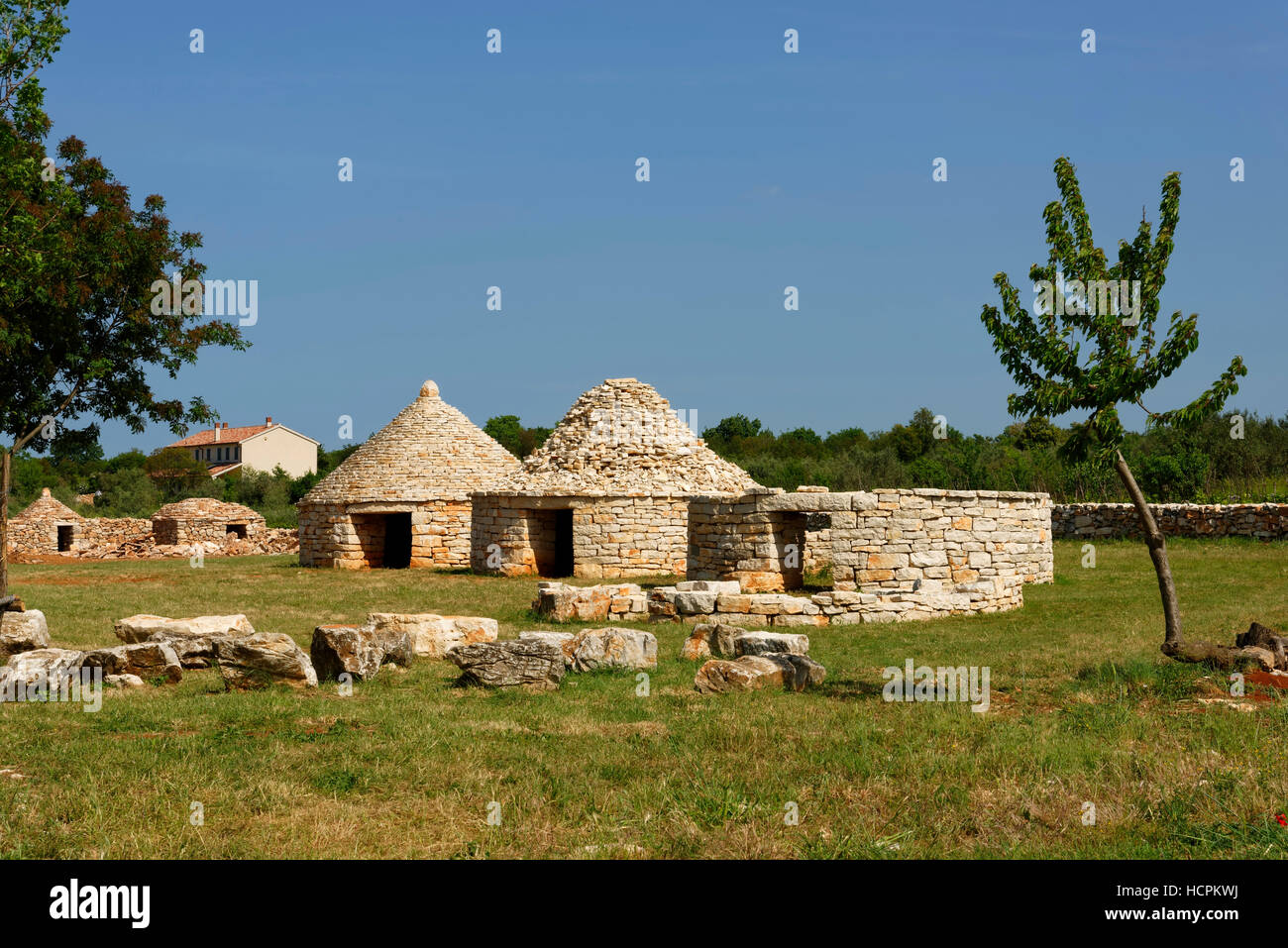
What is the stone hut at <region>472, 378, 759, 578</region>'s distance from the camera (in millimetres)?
23234

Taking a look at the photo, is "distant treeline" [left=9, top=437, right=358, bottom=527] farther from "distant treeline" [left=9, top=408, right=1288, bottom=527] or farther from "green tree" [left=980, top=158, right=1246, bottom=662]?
"green tree" [left=980, top=158, right=1246, bottom=662]

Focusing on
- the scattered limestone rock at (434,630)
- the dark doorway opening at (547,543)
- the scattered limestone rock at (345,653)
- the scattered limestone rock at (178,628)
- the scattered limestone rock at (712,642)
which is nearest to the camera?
the scattered limestone rock at (345,653)

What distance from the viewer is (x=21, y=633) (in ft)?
A: 34.0

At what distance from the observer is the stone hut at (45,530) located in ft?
124

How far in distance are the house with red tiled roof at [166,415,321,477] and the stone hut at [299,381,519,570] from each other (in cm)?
4747

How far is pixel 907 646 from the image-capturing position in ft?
38.8

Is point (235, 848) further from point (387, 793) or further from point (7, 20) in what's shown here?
point (7, 20)

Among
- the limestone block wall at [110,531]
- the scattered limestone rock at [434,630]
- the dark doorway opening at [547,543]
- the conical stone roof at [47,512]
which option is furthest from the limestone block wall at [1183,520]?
the conical stone roof at [47,512]

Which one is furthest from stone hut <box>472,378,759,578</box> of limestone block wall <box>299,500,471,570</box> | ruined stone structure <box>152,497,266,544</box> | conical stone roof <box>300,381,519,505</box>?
ruined stone structure <box>152,497,266,544</box>

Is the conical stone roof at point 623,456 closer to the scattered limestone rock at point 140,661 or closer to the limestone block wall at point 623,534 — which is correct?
the limestone block wall at point 623,534

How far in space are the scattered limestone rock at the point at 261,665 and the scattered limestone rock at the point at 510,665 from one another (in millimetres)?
1333

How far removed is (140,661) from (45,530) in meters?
33.6

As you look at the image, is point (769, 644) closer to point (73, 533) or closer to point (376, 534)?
point (376, 534)
